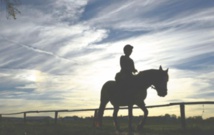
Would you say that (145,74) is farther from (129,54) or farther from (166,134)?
(166,134)

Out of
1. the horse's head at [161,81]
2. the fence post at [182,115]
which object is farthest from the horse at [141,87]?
the fence post at [182,115]

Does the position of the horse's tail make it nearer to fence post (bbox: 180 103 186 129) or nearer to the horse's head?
the horse's head

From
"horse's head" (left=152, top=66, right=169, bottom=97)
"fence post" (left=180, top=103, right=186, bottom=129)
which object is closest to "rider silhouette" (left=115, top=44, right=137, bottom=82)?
"horse's head" (left=152, top=66, right=169, bottom=97)

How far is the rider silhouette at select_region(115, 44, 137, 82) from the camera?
12.3m

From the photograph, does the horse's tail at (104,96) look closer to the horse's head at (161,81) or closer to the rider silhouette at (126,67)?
the rider silhouette at (126,67)

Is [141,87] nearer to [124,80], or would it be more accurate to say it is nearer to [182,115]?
[124,80]

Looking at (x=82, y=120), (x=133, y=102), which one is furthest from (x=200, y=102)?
(x=82, y=120)

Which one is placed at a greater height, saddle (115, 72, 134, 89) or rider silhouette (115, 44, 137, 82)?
rider silhouette (115, 44, 137, 82)

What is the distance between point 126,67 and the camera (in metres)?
12.3

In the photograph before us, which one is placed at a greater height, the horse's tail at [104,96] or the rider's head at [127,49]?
the rider's head at [127,49]

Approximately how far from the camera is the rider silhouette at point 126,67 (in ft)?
40.5

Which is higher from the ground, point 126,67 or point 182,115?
point 126,67

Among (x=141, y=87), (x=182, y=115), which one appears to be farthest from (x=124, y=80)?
(x=182, y=115)

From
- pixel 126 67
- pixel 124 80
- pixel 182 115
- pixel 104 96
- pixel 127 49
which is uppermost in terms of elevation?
pixel 127 49
